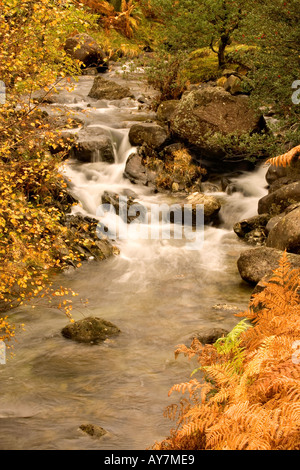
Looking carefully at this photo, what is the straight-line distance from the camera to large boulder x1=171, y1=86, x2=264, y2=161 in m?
15.6

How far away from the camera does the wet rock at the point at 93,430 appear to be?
5.40 meters

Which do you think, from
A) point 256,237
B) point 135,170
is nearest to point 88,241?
point 256,237

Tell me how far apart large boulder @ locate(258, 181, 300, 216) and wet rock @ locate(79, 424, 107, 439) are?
8.89 metres

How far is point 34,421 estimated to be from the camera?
5727 mm

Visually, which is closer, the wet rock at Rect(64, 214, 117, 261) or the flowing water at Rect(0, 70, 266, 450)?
the flowing water at Rect(0, 70, 266, 450)

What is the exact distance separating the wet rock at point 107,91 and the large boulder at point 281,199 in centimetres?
1108

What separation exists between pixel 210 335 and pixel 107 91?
1669 centimetres

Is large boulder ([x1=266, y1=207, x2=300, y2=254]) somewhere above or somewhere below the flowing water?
above

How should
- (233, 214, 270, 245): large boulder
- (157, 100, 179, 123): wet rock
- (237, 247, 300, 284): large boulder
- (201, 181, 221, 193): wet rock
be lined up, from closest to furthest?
(237, 247, 300, 284): large boulder → (233, 214, 270, 245): large boulder → (201, 181, 221, 193): wet rock → (157, 100, 179, 123): wet rock

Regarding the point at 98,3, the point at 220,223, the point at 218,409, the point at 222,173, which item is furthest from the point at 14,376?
the point at 98,3

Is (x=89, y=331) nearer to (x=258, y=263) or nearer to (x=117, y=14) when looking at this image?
(x=258, y=263)

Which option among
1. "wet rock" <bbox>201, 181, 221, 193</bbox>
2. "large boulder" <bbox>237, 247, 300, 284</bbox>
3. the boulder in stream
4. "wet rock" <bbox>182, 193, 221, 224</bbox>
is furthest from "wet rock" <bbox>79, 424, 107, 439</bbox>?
the boulder in stream

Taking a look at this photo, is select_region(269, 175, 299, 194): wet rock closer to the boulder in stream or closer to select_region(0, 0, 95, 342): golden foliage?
the boulder in stream

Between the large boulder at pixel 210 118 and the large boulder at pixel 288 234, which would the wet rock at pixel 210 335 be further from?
Result: the large boulder at pixel 210 118
